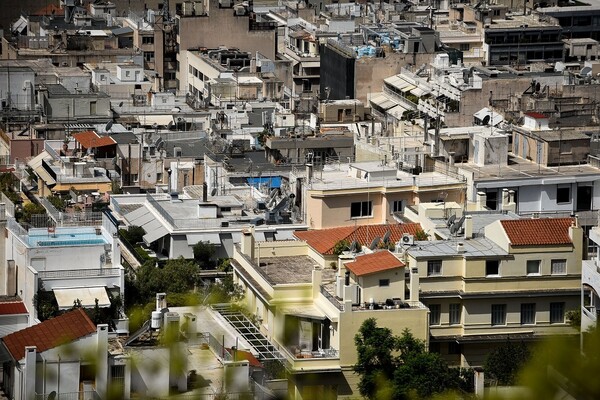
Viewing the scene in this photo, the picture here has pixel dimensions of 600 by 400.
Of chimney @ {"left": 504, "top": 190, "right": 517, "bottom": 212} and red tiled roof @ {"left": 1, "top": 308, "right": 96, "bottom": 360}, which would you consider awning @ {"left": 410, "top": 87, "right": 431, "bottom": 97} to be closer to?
chimney @ {"left": 504, "top": 190, "right": 517, "bottom": 212}

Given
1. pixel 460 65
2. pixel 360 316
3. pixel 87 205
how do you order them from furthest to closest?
pixel 460 65, pixel 87 205, pixel 360 316

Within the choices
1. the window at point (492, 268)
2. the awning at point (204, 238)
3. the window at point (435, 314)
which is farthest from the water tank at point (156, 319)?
the awning at point (204, 238)

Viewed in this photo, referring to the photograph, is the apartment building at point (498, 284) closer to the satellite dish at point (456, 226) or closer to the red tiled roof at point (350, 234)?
the satellite dish at point (456, 226)

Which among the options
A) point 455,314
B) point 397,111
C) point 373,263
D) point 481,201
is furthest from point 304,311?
point 397,111

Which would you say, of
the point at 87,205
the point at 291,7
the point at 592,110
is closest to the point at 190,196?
the point at 87,205

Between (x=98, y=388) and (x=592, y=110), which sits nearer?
(x=98, y=388)

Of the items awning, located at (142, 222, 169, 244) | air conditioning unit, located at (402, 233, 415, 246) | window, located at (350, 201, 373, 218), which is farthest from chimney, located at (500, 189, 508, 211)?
awning, located at (142, 222, 169, 244)

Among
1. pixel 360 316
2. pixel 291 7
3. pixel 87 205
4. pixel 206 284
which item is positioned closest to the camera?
pixel 360 316

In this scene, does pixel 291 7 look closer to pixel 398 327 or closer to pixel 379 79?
pixel 379 79
